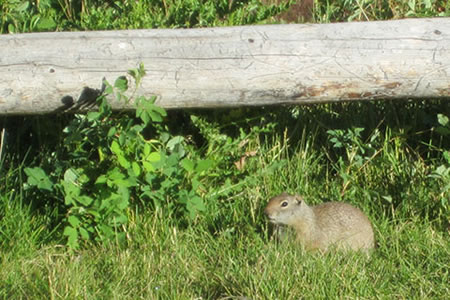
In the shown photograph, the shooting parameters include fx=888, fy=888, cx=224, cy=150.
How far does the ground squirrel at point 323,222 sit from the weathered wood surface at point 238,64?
55 centimetres

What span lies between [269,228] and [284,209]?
0.23 meters

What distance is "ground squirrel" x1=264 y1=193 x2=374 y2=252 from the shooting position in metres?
4.58

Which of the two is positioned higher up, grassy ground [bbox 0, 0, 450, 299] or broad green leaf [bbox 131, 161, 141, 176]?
broad green leaf [bbox 131, 161, 141, 176]

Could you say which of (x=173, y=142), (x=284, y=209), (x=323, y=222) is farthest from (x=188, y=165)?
(x=323, y=222)

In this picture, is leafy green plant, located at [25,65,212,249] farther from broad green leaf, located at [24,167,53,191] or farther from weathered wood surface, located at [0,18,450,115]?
weathered wood surface, located at [0,18,450,115]

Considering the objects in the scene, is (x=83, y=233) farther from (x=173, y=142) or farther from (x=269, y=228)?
(x=269, y=228)

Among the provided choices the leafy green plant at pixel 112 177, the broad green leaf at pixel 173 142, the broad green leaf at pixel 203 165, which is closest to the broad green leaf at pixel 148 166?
the leafy green plant at pixel 112 177

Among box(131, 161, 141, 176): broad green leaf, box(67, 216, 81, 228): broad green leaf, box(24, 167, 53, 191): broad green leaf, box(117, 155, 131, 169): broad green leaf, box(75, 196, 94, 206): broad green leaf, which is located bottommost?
box(67, 216, 81, 228): broad green leaf

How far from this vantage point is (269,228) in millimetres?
4766

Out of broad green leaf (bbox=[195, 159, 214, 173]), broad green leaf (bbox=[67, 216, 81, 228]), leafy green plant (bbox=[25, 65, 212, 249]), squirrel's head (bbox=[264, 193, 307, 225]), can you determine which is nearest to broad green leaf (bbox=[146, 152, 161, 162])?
leafy green plant (bbox=[25, 65, 212, 249])

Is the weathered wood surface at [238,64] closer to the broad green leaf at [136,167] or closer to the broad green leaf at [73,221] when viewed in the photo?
the broad green leaf at [136,167]

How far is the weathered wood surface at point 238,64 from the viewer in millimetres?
4332

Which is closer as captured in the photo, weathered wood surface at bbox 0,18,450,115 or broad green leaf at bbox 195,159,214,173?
weathered wood surface at bbox 0,18,450,115

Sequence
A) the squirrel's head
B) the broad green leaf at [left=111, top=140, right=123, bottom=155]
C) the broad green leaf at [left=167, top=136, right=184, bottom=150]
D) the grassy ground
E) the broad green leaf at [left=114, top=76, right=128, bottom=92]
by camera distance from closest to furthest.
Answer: the grassy ground, the broad green leaf at [left=114, top=76, right=128, bottom=92], the broad green leaf at [left=111, top=140, right=123, bottom=155], the squirrel's head, the broad green leaf at [left=167, top=136, right=184, bottom=150]
